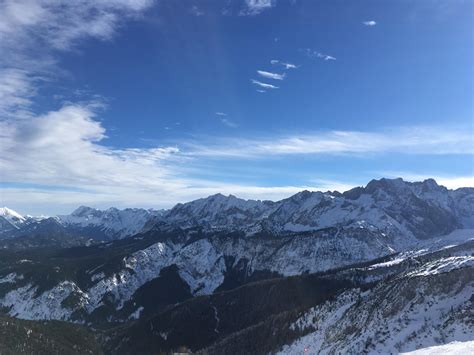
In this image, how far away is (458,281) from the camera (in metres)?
172

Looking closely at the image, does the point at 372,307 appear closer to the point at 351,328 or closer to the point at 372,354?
the point at 351,328

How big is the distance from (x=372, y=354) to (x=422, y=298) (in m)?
35.8

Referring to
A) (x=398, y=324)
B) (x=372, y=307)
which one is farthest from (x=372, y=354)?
(x=372, y=307)

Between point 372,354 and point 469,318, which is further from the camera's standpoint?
point 372,354

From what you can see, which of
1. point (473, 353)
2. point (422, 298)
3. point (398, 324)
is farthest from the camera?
point (422, 298)

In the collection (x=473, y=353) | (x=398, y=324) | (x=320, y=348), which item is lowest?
(x=320, y=348)

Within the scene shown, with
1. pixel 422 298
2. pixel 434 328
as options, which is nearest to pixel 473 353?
pixel 434 328

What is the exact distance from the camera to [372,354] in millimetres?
151250

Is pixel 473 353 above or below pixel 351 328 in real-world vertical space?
above

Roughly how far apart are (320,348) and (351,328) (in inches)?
667

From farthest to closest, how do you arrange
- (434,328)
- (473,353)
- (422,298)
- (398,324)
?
(422,298)
(398,324)
(434,328)
(473,353)

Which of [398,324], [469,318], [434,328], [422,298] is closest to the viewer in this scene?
[469,318]

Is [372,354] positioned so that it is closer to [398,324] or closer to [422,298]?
[398,324]

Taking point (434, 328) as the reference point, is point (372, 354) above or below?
below
